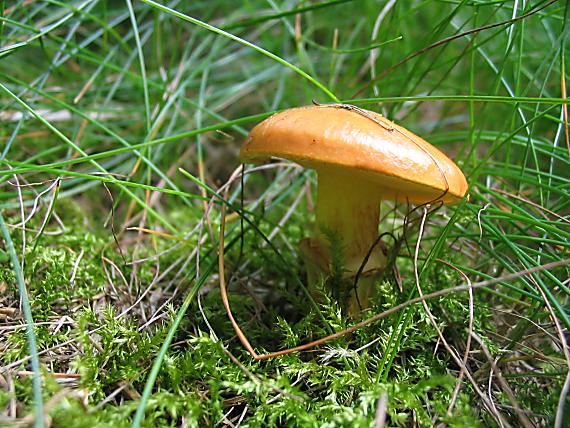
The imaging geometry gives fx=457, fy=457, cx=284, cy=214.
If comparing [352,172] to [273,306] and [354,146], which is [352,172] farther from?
[273,306]

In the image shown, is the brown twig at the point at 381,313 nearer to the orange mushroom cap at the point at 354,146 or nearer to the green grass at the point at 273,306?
the green grass at the point at 273,306

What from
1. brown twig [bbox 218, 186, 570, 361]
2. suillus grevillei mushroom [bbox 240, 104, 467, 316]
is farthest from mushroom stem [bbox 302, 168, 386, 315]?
brown twig [bbox 218, 186, 570, 361]

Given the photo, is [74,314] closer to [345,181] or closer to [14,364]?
[14,364]

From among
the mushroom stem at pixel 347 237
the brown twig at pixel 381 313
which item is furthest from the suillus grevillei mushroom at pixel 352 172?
the brown twig at pixel 381 313

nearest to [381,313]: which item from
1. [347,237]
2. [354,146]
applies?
[347,237]

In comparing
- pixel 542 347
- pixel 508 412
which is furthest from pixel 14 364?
pixel 542 347

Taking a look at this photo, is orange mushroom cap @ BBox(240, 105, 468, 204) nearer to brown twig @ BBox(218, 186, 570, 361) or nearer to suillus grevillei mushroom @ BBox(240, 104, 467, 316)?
suillus grevillei mushroom @ BBox(240, 104, 467, 316)
